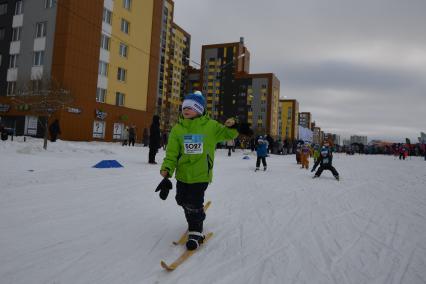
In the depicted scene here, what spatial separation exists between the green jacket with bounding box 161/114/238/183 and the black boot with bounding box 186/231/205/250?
55 cm

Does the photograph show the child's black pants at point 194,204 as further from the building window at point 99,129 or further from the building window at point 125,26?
the building window at point 125,26

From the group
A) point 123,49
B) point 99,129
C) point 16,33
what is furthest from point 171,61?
point 99,129

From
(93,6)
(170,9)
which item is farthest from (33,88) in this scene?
(170,9)

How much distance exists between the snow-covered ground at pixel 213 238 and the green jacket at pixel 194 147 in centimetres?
79

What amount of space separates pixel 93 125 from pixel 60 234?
27.1 metres

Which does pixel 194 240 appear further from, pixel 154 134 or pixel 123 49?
pixel 123 49

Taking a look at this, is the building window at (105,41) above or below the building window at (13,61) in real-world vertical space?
above

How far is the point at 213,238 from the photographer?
3746 mm

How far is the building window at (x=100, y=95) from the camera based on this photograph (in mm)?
29966

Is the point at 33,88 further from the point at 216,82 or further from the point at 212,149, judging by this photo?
the point at 216,82

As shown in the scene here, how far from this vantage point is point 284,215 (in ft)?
16.6

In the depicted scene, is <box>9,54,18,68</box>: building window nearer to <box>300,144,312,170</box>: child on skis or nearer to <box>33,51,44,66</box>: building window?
<box>33,51,44,66</box>: building window

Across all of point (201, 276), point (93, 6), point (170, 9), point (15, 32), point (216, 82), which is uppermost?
point (170, 9)

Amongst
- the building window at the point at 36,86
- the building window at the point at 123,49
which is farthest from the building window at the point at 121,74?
the building window at the point at 36,86
